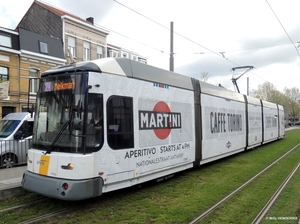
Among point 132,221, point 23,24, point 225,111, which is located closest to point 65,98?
point 132,221

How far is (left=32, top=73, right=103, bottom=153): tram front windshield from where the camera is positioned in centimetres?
540

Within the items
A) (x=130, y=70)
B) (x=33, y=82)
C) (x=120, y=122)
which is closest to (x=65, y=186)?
(x=120, y=122)

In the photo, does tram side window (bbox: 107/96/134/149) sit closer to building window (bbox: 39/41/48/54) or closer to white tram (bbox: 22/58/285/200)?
white tram (bbox: 22/58/285/200)

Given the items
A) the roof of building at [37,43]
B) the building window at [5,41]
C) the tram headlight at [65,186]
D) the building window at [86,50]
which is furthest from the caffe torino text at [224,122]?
the building window at [86,50]

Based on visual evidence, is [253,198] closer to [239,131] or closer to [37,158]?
[37,158]

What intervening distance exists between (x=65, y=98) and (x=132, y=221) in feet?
9.17

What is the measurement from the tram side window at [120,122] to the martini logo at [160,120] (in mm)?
440

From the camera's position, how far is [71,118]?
17.9 ft

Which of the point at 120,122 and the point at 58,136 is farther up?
the point at 120,122

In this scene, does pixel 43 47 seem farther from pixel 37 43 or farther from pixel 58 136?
pixel 58 136

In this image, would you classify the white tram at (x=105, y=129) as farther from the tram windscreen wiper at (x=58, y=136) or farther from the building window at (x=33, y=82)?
the building window at (x=33, y=82)

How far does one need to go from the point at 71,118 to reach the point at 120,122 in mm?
1112

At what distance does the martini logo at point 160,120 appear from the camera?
680cm

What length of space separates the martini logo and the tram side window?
0.44 m
